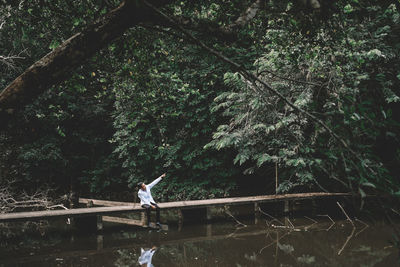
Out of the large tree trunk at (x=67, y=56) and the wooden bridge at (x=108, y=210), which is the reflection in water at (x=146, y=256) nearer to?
the wooden bridge at (x=108, y=210)

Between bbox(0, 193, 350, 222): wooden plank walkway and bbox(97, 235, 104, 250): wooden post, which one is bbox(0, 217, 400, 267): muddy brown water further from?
bbox(0, 193, 350, 222): wooden plank walkway

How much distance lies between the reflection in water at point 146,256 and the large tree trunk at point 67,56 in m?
6.03

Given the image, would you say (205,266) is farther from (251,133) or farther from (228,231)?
(251,133)

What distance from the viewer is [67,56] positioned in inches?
101

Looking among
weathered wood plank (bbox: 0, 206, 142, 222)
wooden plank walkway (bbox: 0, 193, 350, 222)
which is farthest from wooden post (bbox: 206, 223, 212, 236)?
weathered wood plank (bbox: 0, 206, 142, 222)

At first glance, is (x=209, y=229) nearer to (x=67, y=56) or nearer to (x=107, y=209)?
(x=107, y=209)

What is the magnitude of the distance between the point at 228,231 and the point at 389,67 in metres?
7.98

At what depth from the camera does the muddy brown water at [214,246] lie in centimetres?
798

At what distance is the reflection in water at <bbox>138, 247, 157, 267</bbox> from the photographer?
779 cm

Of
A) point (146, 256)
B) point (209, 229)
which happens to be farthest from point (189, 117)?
point (146, 256)

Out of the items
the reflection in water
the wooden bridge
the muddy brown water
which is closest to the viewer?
the reflection in water

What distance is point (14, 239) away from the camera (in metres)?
10.9

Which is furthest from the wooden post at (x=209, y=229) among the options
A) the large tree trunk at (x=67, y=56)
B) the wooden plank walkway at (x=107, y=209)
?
the large tree trunk at (x=67, y=56)

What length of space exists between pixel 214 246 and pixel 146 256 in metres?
1.89
